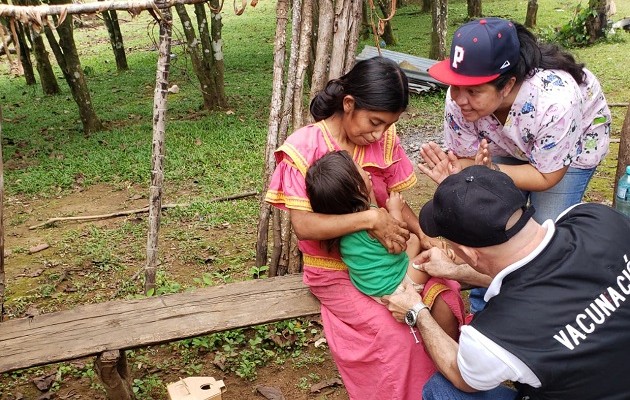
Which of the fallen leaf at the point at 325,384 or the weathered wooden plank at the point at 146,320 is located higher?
the weathered wooden plank at the point at 146,320

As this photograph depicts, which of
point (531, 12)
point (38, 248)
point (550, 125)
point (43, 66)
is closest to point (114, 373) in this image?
point (550, 125)

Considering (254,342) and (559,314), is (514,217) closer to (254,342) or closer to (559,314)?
(559,314)

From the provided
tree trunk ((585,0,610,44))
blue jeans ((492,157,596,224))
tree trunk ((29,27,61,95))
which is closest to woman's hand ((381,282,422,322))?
blue jeans ((492,157,596,224))

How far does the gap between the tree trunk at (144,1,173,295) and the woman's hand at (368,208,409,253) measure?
1.89 metres

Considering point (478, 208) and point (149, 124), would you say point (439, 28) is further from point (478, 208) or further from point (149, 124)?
point (478, 208)

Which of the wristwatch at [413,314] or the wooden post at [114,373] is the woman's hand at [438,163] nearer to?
the wristwatch at [413,314]

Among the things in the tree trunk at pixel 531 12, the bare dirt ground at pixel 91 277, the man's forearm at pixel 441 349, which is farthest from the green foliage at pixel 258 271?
the tree trunk at pixel 531 12

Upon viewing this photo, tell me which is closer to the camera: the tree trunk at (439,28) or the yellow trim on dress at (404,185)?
the yellow trim on dress at (404,185)

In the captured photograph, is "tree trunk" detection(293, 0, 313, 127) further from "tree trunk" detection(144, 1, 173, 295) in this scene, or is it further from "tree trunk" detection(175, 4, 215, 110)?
"tree trunk" detection(175, 4, 215, 110)

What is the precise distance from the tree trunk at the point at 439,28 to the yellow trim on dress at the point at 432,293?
389 inches

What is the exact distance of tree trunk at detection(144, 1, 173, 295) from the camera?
3906 millimetres

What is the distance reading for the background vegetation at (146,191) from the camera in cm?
403

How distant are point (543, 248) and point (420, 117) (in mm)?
7425

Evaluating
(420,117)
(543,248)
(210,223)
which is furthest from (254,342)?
(420,117)
